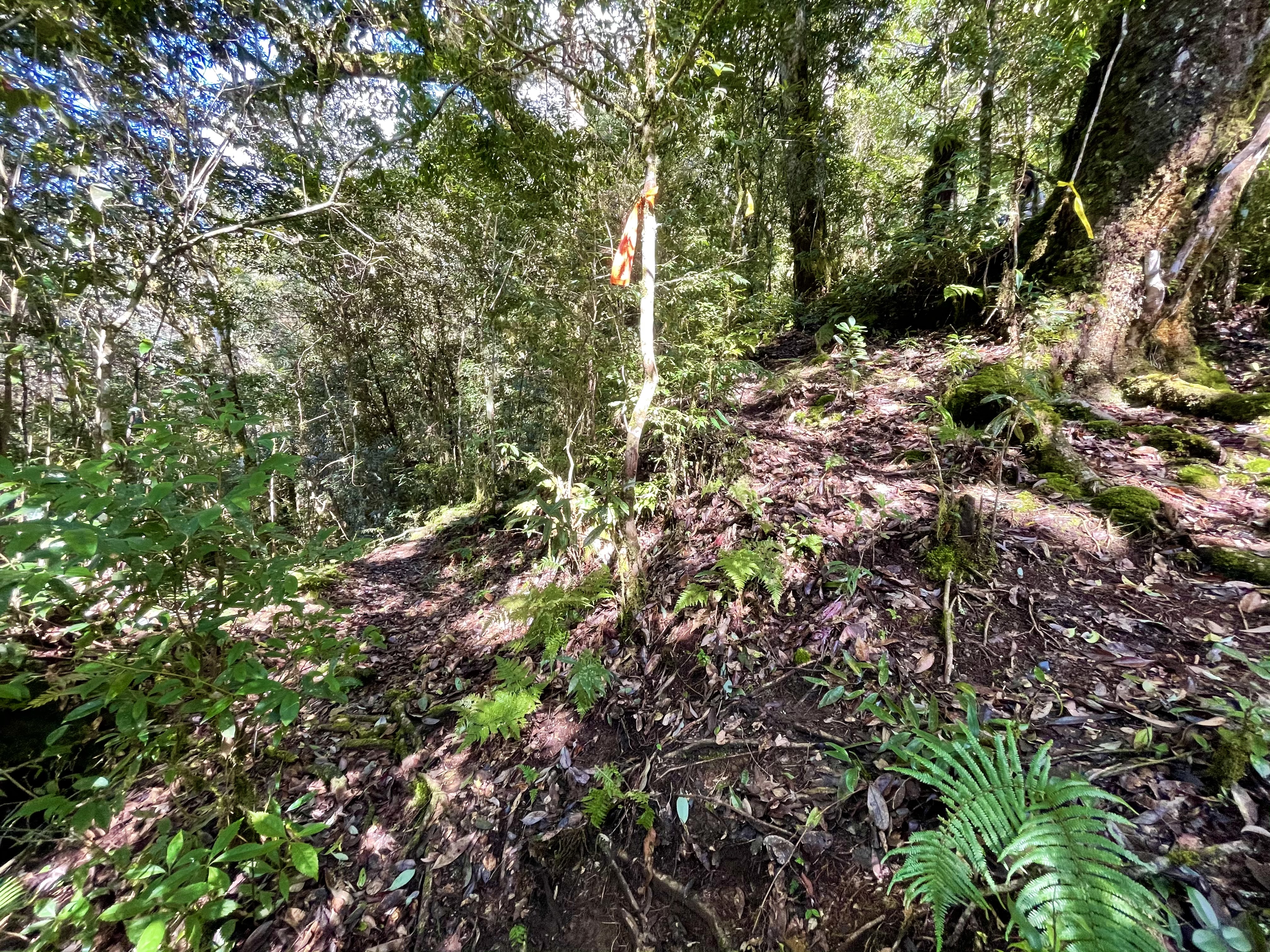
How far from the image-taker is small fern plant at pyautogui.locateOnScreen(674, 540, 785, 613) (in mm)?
2998

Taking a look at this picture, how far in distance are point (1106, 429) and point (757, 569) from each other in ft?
10.2

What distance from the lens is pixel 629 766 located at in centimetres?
261

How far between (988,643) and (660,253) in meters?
4.57

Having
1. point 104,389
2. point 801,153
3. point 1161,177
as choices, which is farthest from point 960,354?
point 104,389

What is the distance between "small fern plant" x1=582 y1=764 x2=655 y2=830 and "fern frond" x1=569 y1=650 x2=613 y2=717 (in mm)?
483

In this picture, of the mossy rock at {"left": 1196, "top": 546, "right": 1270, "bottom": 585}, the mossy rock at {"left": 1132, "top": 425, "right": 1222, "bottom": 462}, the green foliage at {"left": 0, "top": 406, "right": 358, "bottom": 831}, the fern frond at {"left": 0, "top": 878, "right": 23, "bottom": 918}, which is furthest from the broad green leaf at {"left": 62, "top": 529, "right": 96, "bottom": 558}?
the mossy rock at {"left": 1132, "top": 425, "right": 1222, "bottom": 462}

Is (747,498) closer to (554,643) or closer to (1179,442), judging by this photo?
(554,643)

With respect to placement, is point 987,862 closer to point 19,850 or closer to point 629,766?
point 629,766

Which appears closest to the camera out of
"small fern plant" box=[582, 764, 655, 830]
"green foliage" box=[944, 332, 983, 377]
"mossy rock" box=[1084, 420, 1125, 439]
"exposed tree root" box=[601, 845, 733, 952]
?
"exposed tree root" box=[601, 845, 733, 952]

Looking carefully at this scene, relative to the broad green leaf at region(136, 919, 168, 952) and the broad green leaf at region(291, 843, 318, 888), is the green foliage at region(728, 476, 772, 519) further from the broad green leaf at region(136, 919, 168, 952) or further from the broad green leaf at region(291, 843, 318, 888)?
the broad green leaf at region(136, 919, 168, 952)

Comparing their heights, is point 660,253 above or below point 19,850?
above

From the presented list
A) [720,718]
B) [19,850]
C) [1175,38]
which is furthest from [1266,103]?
[19,850]

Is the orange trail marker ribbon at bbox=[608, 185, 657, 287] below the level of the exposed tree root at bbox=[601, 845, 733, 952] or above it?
above

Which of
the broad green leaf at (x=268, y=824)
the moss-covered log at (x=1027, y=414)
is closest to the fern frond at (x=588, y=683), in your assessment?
the broad green leaf at (x=268, y=824)
